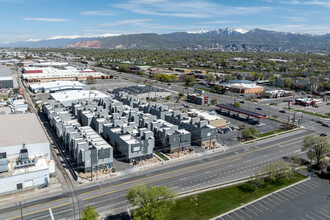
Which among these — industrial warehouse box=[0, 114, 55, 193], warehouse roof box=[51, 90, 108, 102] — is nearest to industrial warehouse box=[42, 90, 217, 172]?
industrial warehouse box=[0, 114, 55, 193]

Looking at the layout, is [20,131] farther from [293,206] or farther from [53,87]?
[53,87]

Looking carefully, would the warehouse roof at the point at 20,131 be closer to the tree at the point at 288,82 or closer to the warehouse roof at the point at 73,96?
the warehouse roof at the point at 73,96

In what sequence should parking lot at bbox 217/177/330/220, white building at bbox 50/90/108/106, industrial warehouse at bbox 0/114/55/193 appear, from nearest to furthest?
parking lot at bbox 217/177/330/220 → industrial warehouse at bbox 0/114/55/193 → white building at bbox 50/90/108/106

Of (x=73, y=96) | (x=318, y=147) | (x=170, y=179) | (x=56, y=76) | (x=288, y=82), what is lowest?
(x=170, y=179)

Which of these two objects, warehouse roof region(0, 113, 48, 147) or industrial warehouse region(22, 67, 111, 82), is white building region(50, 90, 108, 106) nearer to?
warehouse roof region(0, 113, 48, 147)

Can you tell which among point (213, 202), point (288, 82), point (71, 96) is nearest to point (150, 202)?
point (213, 202)

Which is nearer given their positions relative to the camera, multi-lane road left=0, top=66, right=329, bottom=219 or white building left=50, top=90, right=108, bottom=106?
multi-lane road left=0, top=66, right=329, bottom=219

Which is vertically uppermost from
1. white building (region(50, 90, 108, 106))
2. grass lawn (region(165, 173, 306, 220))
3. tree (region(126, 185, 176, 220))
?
white building (region(50, 90, 108, 106))
